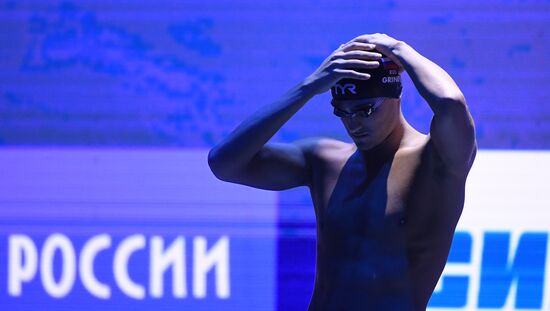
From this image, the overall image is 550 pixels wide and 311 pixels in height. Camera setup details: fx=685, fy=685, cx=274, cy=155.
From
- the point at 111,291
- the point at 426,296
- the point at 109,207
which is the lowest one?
the point at 111,291

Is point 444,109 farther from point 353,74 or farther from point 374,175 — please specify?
point 374,175

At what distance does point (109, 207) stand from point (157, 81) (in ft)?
1.70

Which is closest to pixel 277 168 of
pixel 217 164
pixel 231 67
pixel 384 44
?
pixel 217 164

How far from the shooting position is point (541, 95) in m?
2.51

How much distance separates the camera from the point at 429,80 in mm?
1445

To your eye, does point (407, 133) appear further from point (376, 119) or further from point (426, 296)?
point (426, 296)

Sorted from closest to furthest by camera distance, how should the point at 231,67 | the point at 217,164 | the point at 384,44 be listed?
the point at 384,44, the point at 217,164, the point at 231,67

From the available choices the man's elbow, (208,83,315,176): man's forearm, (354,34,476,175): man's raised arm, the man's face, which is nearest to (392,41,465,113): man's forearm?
(354,34,476,175): man's raised arm

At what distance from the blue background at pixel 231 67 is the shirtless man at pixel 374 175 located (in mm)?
886

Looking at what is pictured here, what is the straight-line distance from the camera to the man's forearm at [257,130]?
1561 millimetres

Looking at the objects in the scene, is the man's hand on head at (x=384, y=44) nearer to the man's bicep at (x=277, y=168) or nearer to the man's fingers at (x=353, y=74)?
the man's fingers at (x=353, y=74)

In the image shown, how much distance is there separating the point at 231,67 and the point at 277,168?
0.94m

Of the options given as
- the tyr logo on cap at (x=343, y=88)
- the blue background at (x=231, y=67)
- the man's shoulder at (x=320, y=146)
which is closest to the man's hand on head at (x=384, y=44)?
the tyr logo on cap at (x=343, y=88)

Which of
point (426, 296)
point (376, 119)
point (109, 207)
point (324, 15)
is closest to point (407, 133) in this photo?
point (376, 119)
